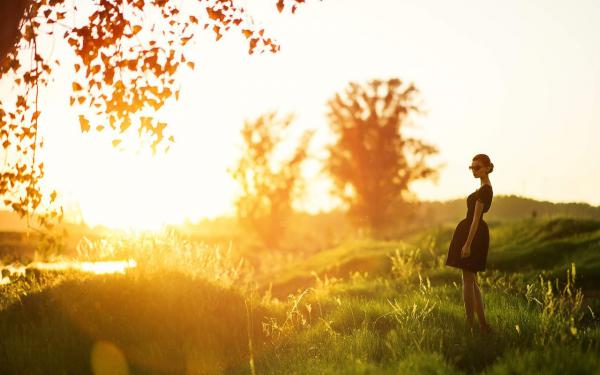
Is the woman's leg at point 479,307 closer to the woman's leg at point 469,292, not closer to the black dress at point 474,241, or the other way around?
the woman's leg at point 469,292

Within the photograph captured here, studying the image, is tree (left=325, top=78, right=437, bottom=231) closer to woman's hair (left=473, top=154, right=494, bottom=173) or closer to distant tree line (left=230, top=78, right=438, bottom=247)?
distant tree line (left=230, top=78, right=438, bottom=247)

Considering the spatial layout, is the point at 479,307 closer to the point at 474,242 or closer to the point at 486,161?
the point at 474,242

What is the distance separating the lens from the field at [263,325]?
18.7ft

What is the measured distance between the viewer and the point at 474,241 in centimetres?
691

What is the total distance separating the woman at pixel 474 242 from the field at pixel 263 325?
18.4 inches

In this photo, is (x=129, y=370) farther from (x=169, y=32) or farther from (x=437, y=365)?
(x=169, y=32)

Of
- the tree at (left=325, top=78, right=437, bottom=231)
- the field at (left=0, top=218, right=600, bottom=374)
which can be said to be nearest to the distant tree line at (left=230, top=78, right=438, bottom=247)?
the tree at (left=325, top=78, right=437, bottom=231)

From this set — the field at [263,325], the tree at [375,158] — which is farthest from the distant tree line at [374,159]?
the field at [263,325]

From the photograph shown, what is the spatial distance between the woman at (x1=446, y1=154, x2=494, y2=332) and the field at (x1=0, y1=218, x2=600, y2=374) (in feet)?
1.53

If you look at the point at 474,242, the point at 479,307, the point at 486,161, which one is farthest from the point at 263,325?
the point at 486,161

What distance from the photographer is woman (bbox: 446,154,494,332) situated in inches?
267

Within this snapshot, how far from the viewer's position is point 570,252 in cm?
1380

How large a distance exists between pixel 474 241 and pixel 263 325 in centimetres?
367

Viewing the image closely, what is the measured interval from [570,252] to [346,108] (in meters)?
21.3
